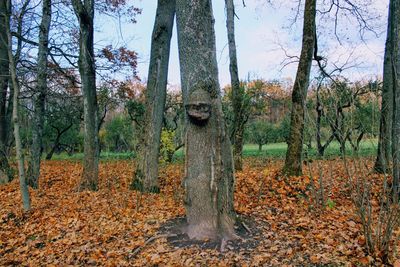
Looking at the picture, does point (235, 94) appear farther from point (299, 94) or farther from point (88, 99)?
point (88, 99)

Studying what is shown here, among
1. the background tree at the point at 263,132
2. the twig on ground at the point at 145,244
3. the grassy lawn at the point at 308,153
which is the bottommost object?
the twig on ground at the point at 145,244

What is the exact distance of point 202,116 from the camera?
4125 mm

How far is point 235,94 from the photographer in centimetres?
952

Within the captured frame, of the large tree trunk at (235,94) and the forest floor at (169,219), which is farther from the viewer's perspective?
the large tree trunk at (235,94)

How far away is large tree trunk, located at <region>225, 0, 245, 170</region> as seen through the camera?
9.49 m

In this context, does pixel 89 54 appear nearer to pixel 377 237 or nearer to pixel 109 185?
pixel 109 185

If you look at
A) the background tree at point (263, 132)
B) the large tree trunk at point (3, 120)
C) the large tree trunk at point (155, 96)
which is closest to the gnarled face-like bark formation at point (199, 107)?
the large tree trunk at point (155, 96)

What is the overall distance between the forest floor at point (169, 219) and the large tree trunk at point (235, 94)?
192 centimetres

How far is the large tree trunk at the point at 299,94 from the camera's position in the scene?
671 cm

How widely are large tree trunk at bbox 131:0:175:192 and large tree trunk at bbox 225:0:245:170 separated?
8.49 ft

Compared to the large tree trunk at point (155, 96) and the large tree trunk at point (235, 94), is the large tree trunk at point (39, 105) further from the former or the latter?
the large tree trunk at point (235, 94)

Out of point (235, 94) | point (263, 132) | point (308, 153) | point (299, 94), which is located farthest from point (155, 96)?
point (263, 132)

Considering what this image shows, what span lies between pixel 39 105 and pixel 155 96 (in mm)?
3808

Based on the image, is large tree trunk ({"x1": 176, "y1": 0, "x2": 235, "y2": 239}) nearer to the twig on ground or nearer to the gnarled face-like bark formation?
the gnarled face-like bark formation
